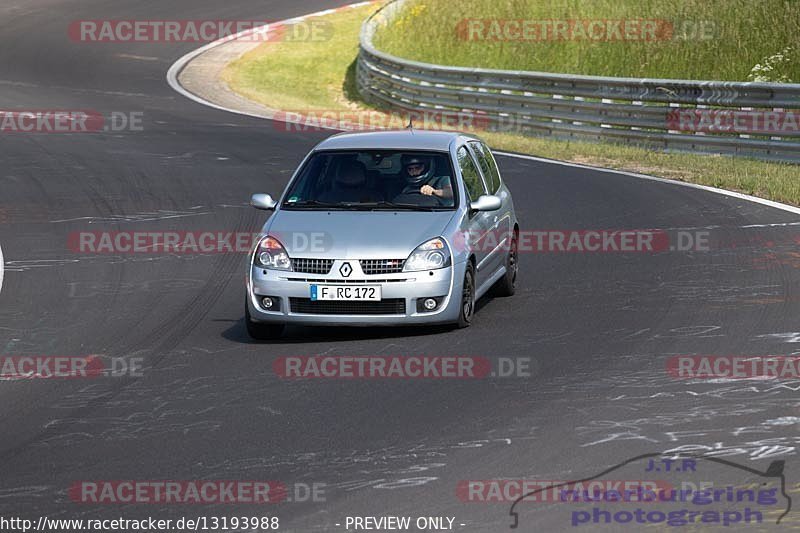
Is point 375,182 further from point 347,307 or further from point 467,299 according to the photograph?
point 347,307

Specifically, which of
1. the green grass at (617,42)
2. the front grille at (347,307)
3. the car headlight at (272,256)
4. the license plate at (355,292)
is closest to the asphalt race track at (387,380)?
the front grille at (347,307)

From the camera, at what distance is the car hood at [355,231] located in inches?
428

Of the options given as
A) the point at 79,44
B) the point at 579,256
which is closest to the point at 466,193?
the point at 579,256

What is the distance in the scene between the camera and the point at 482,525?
6.54 metres

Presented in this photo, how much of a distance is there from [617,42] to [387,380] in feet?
83.1

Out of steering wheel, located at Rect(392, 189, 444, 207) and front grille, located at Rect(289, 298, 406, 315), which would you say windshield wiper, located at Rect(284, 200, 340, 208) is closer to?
steering wheel, located at Rect(392, 189, 444, 207)

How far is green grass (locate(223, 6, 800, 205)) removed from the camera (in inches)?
794

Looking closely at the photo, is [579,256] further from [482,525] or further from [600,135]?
[600,135]

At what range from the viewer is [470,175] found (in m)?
12.4

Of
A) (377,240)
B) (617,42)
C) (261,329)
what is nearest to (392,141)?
(377,240)

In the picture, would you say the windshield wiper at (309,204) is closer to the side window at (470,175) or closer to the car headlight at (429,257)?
the car headlight at (429,257)

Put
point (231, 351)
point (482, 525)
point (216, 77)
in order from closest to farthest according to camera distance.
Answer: point (482, 525)
point (231, 351)
point (216, 77)

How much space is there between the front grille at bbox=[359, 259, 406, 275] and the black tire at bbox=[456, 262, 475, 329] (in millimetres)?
590

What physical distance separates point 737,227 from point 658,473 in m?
9.44
